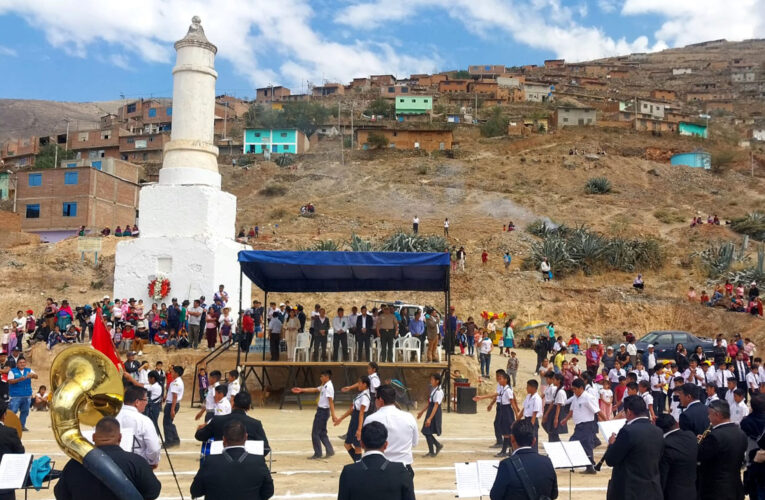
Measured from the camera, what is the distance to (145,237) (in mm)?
25750

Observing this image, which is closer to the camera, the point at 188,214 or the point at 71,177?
the point at 188,214

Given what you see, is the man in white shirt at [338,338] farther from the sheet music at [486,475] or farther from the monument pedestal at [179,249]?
the sheet music at [486,475]

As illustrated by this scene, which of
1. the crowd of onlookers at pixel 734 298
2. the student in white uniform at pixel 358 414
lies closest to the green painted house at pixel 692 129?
the crowd of onlookers at pixel 734 298

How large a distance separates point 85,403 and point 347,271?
1489cm

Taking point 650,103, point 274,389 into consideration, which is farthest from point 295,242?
point 650,103

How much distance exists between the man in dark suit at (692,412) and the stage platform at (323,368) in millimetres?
9997

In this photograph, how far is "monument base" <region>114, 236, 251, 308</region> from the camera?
25.0 m

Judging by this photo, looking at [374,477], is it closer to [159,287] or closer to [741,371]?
[741,371]

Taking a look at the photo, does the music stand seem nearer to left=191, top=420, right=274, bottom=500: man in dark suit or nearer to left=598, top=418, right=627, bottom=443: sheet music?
left=598, top=418, right=627, bottom=443: sheet music

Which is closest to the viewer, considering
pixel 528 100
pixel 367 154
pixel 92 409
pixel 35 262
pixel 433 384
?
pixel 92 409

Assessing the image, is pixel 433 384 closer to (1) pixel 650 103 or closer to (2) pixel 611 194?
(2) pixel 611 194

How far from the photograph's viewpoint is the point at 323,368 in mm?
19172

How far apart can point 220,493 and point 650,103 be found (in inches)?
3843

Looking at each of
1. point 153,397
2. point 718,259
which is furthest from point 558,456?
point 718,259
